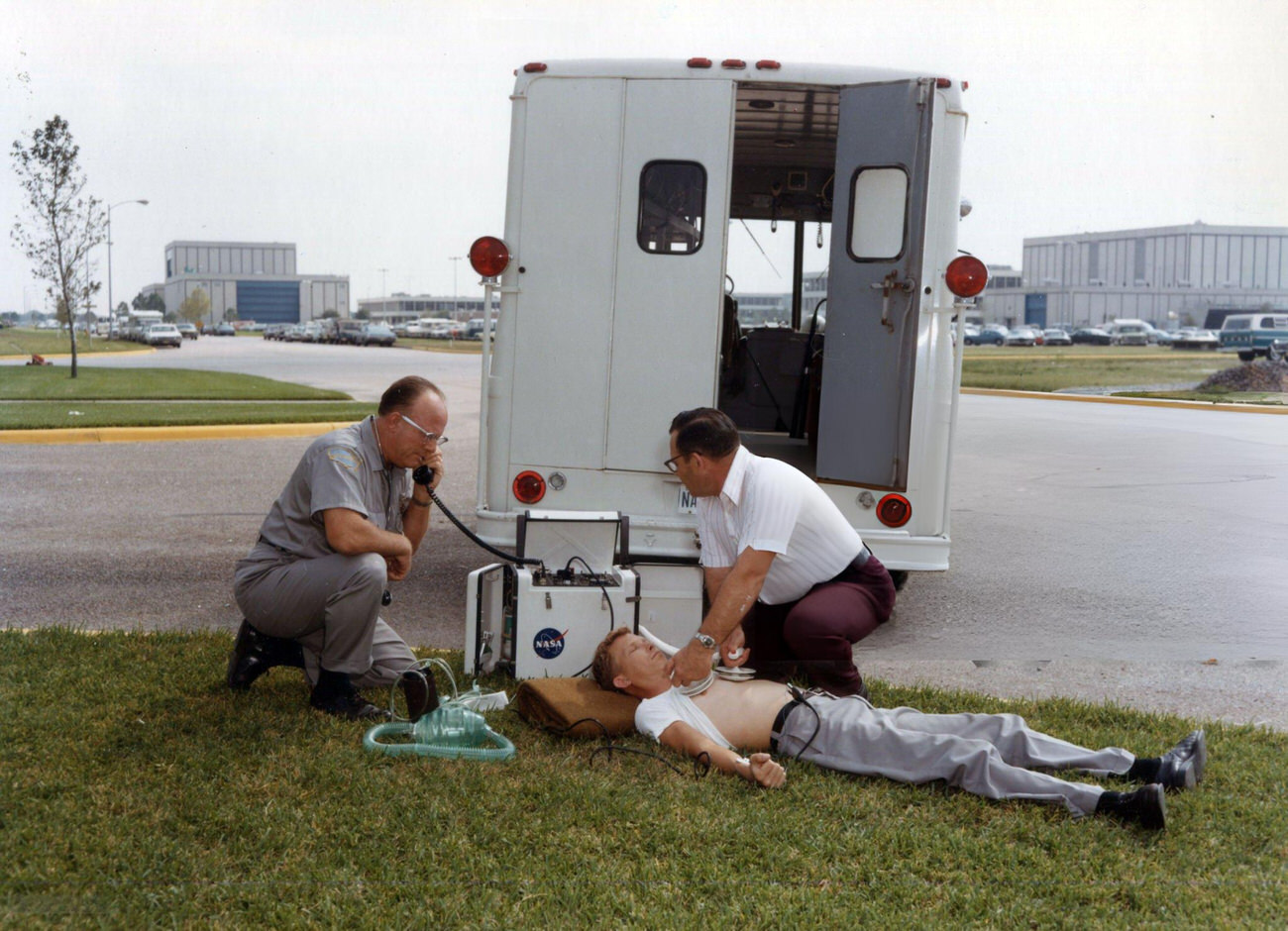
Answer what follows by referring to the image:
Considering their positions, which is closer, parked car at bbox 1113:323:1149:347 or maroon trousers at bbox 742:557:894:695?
maroon trousers at bbox 742:557:894:695

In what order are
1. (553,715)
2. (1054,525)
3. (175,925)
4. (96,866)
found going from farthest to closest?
(1054,525), (553,715), (96,866), (175,925)

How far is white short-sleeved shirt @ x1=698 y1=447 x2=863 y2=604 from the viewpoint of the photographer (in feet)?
16.2

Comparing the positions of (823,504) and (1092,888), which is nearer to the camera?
(1092,888)

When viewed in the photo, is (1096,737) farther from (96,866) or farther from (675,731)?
(96,866)

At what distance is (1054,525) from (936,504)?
15.3 feet

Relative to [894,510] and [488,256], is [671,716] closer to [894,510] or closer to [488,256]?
[894,510]

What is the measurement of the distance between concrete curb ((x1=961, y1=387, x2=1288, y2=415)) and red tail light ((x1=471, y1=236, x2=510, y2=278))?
70.2 ft

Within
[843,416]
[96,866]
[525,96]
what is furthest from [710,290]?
[96,866]

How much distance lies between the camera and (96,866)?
3658 millimetres

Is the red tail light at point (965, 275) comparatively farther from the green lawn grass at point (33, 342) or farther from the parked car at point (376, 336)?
the parked car at point (376, 336)

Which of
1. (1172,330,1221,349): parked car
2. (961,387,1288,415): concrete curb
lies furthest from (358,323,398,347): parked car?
(961,387,1288,415): concrete curb

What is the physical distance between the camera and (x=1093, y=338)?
82062 mm

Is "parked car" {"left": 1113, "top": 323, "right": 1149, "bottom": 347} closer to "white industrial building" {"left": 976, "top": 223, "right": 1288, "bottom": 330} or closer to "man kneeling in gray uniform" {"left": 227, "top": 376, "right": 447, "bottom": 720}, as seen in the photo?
"white industrial building" {"left": 976, "top": 223, "right": 1288, "bottom": 330}

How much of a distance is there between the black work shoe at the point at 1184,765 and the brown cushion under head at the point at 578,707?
1838mm
